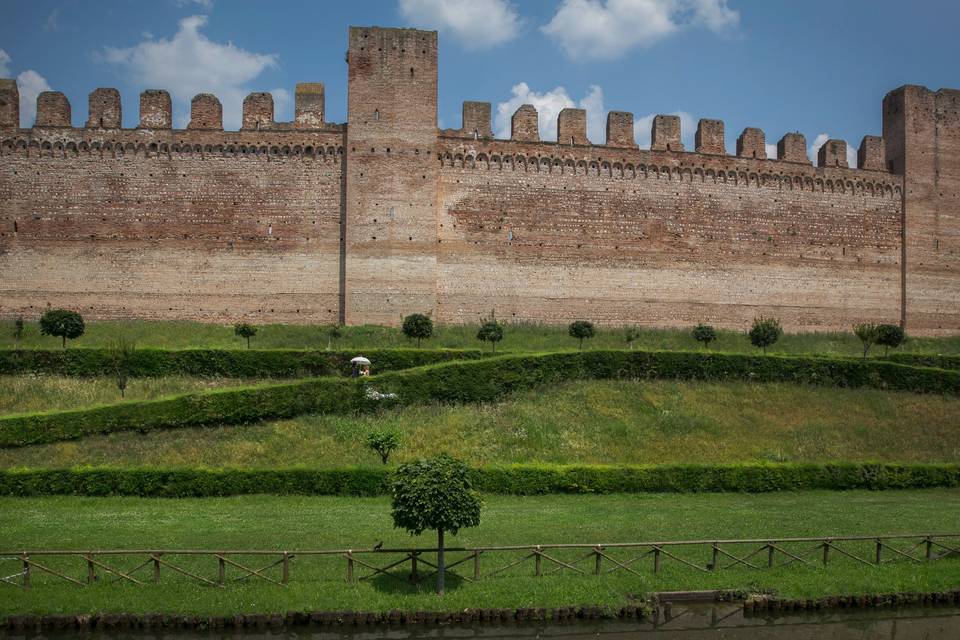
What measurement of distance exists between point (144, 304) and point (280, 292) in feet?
14.3

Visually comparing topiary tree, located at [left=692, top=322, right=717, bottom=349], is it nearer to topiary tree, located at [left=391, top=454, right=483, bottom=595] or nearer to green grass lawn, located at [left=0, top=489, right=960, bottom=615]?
green grass lawn, located at [left=0, top=489, right=960, bottom=615]

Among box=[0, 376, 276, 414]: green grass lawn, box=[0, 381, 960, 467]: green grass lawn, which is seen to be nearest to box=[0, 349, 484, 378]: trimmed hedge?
box=[0, 376, 276, 414]: green grass lawn

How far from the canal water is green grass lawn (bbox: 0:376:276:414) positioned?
10.4 meters

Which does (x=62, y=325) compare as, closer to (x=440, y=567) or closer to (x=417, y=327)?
(x=417, y=327)

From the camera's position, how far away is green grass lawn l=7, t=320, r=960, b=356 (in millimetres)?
26750

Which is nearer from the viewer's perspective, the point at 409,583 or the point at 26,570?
A: the point at 26,570

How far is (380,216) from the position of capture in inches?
1150

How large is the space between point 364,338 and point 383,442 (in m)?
9.56

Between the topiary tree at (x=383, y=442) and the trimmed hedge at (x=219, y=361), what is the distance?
17.1 ft

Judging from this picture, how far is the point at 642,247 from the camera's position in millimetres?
31797

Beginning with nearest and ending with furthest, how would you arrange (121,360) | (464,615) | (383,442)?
1. (464,615)
2. (383,442)
3. (121,360)

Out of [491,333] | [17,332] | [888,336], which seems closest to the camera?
[17,332]

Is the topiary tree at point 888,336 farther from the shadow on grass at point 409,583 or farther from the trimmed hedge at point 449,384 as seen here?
the shadow on grass at point 409,583

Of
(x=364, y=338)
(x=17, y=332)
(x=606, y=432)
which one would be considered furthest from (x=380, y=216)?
(x=606, y=432)
